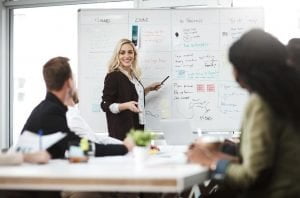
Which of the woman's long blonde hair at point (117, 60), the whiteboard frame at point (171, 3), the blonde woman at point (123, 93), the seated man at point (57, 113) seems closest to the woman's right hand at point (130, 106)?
the blonde woman at point (123, 93)

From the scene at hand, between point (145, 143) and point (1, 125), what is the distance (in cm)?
377

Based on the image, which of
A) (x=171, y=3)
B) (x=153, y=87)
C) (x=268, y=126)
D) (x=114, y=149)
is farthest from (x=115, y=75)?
(x=268, y=126)

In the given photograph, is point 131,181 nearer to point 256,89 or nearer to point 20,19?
point 256,89

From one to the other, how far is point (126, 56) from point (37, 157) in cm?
228

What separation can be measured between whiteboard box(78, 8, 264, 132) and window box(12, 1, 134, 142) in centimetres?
63

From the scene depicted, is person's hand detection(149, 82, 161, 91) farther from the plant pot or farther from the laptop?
the plant pot

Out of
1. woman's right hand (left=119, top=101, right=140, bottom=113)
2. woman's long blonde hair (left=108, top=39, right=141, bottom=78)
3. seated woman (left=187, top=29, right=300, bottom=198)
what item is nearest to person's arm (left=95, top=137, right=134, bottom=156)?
seated woman (left=187, top=29, right=300, bottom=198)

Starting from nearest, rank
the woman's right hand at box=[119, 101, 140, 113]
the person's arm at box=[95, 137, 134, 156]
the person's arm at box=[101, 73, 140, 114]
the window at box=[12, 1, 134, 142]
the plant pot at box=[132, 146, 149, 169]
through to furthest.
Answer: the plant pot at box=[132, 146, 149, 169]
the person's arm at box=[95, 137, 134, 156]
the woman's right hand at box=[119, 101, 140, 113]
the person's arm at box=[101, 73, 140, 114]
the window at box=[12, 1, 134, 142]

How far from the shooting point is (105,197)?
240 cm

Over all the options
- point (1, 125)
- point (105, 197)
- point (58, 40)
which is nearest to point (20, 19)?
point (58, 40)

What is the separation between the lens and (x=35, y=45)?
5418 millimetres

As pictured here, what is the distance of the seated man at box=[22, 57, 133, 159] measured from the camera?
87.4 inches

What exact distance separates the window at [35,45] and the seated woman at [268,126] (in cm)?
366

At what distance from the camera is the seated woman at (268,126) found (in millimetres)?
1571
